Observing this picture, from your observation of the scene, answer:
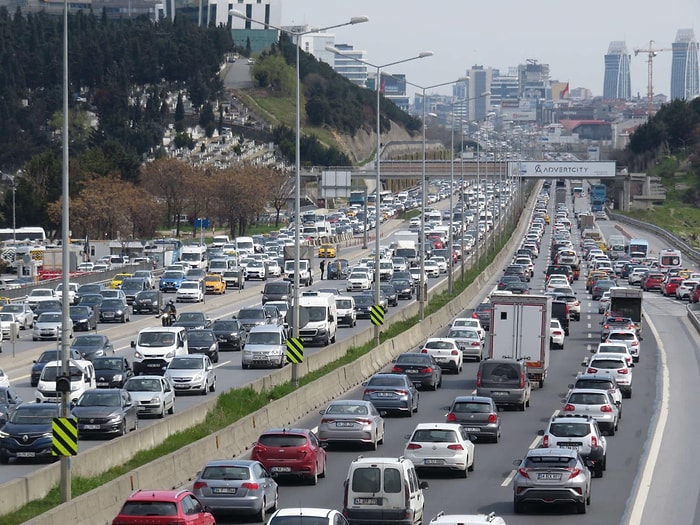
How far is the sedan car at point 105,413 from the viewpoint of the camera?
110 ft

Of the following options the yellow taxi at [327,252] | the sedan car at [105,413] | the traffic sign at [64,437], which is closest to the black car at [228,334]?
the sedan car at [105,413]

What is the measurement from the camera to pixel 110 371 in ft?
141

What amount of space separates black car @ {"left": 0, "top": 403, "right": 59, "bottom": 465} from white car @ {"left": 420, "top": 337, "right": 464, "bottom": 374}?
72.2 ft

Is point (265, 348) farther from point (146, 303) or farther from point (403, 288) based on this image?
point (403, 288)

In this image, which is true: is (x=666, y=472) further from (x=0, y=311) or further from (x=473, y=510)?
(x=0, y=311)

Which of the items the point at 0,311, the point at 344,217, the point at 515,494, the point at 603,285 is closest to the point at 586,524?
the point at 515,494

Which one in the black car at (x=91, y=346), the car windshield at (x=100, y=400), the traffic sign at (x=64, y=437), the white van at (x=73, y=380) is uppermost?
the traffic sign at (x=64, y=437)

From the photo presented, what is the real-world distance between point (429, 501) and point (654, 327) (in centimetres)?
4797

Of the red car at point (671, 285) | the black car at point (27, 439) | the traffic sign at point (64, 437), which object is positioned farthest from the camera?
the red car at point (671, 285)

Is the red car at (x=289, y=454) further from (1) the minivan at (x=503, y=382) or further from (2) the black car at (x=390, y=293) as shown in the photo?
(2) the black car at (x=390, y=293)

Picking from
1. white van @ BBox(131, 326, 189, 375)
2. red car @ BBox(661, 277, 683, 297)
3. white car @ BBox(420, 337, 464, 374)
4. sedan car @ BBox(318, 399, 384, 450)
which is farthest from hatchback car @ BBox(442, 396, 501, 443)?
red car @ BBox(661, 277, 683, 297)

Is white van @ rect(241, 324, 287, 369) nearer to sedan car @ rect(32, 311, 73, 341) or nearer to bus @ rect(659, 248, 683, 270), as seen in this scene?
sedan car @ rect(32, 311, 73, 341)

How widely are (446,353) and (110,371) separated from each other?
43.4 ft

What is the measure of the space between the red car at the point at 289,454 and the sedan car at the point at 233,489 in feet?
11.6
